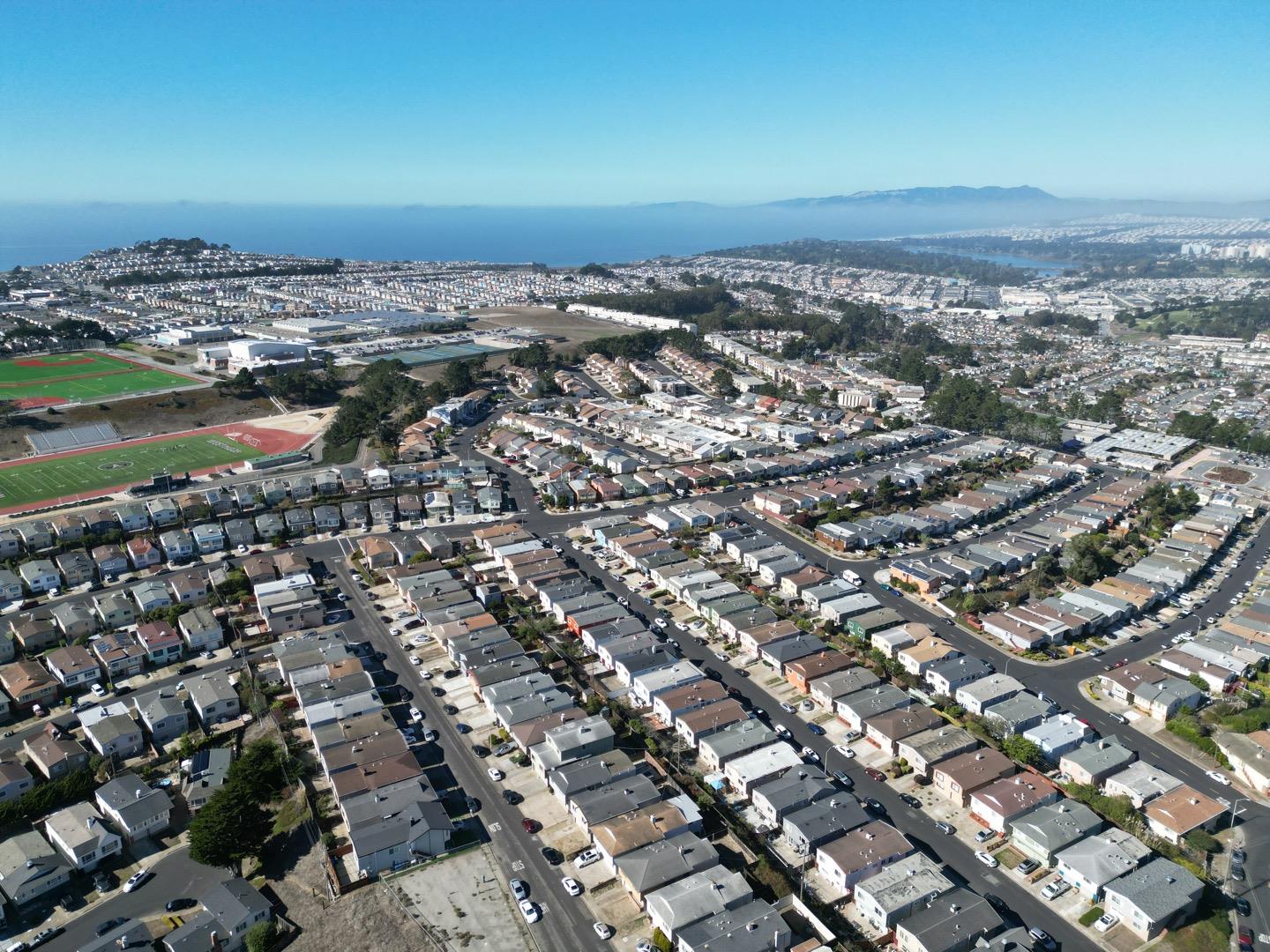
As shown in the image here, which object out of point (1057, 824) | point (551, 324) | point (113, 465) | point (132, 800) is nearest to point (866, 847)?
point (1057, 824)

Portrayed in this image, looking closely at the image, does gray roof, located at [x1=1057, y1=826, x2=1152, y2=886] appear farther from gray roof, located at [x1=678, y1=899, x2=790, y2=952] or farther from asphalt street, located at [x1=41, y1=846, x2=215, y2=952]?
asphalt street, located at [x1=41, y1=846, x2=215, y2=952]

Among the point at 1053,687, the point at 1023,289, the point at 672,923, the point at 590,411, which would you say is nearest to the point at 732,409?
the point at 590,411

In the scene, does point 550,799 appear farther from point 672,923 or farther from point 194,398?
point 194,398

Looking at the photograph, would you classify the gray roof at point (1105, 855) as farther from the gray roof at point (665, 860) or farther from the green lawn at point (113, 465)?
the green lawn at point (113, 465)

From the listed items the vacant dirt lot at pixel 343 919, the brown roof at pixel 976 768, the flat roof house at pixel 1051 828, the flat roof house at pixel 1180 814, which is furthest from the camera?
the brown roof at pixel 976 768

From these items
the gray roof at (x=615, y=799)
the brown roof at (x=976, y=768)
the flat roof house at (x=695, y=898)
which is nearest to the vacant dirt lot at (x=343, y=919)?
the gray roof at (x=615, y=799)

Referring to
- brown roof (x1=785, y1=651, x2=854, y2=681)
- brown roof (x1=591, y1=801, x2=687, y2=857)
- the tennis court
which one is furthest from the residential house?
the tennis court
